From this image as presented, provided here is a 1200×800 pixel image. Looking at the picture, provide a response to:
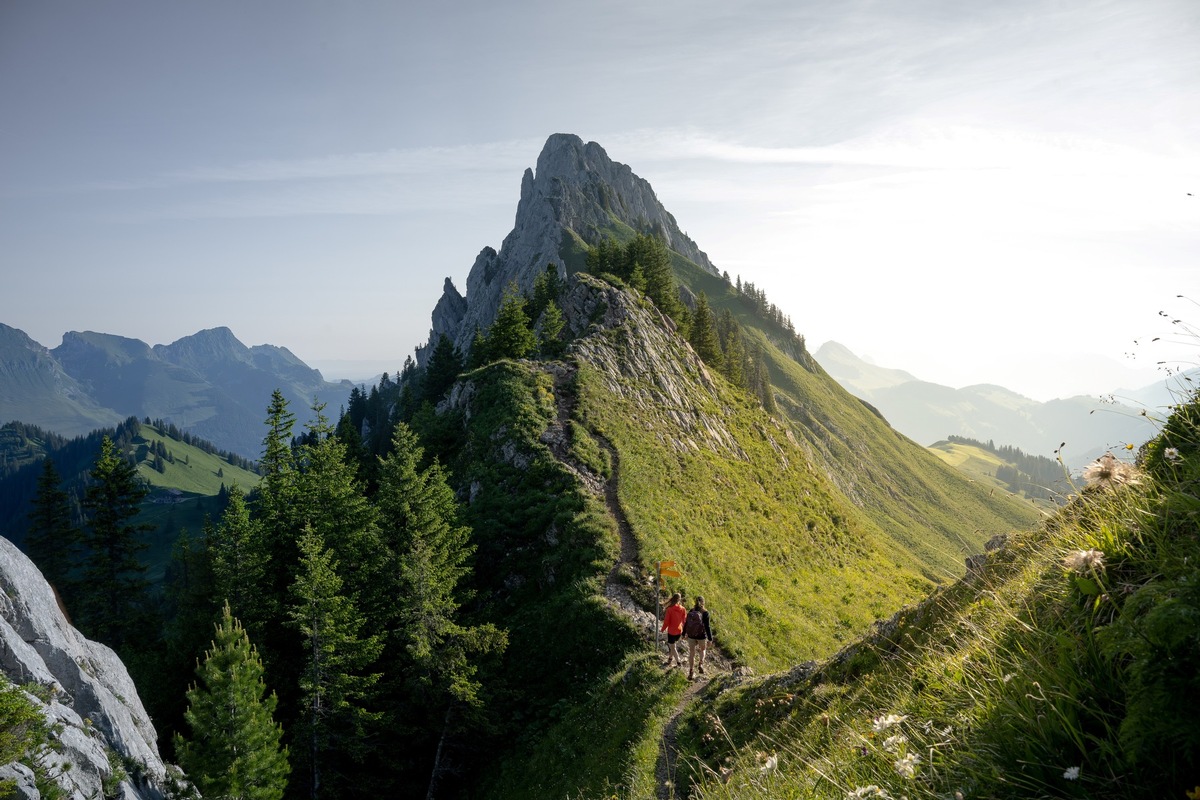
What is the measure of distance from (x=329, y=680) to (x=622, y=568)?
13.9 metres

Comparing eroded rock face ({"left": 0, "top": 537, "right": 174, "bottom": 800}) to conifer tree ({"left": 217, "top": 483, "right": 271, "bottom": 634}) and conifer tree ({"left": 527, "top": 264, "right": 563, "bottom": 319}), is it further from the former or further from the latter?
conifer tree ({"left": 527, "top": 264, "right": 563, "bottom": 319})

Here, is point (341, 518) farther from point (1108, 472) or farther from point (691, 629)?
point (1108, 472)

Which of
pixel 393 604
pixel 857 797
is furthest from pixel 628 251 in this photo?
pixel 857 797

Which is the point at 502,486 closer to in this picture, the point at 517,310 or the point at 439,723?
the point at 439,723

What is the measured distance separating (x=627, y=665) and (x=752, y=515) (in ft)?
80.2

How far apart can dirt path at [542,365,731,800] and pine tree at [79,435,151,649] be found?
101ft

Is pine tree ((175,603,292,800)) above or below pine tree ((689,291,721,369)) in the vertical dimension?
below

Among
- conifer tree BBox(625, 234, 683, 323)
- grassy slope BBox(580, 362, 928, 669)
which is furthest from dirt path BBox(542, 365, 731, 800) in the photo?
conifer tree BBox(625, 234, 683, 323)

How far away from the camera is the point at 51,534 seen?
148 feet

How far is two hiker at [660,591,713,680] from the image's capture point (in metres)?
18.7

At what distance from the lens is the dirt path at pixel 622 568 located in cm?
1509

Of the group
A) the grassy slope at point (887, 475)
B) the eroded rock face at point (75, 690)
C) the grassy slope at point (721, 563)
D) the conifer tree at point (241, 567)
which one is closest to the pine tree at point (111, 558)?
the conifer tree at point (241, 567)

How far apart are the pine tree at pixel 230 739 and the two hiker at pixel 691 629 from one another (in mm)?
14989

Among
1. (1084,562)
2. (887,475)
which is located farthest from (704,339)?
(1084,562)
